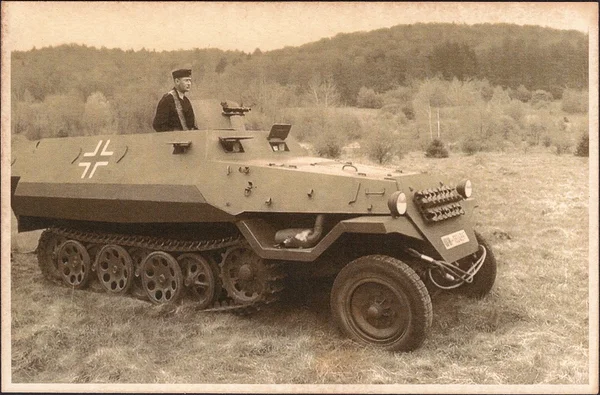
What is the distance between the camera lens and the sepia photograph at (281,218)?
6715 millimetres

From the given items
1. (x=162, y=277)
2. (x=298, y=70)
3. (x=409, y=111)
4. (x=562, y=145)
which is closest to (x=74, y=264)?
(x=162, y=277)

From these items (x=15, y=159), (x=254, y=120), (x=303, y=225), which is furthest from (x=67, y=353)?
(x=254, y=120)

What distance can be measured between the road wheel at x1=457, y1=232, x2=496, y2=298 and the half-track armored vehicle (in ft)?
0.04

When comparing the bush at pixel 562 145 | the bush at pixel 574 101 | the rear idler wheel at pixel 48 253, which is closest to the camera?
the bush at pixel 574 101

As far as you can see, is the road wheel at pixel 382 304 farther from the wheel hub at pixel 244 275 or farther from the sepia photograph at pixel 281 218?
the wheel hub at pixel 244 275

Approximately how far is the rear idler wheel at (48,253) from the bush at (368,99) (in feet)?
15.9

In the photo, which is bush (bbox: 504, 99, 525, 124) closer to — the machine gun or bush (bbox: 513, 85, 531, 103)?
bush (bbox: 513, 85, 531, 103)

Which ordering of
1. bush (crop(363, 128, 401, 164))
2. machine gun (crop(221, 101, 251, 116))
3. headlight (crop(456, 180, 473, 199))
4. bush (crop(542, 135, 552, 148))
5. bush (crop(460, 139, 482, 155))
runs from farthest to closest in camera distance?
bush (crop(363, 128, 401, 164)) < bush (crop(460, 139, 482, 155)) < bush (crop(542, 135, 552, 148)) < machine gun (crop(221, 101, 251, 116)) < headlight (crop(456, 180, 473, 199))

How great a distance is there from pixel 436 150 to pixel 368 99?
144 centimetres

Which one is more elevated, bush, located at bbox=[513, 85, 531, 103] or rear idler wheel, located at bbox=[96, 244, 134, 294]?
bush, located at bbox=[513, 85, 531, 103]

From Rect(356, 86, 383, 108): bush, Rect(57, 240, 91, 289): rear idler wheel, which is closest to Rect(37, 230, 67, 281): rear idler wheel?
Rect(57, 240, 91, 289): rear idler wheel

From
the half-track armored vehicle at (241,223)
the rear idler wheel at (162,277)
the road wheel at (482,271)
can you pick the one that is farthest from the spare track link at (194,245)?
the road wheel at (482,271)

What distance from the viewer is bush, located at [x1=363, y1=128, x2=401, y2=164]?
1148cm

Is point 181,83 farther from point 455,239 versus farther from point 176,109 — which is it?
point 455,239
